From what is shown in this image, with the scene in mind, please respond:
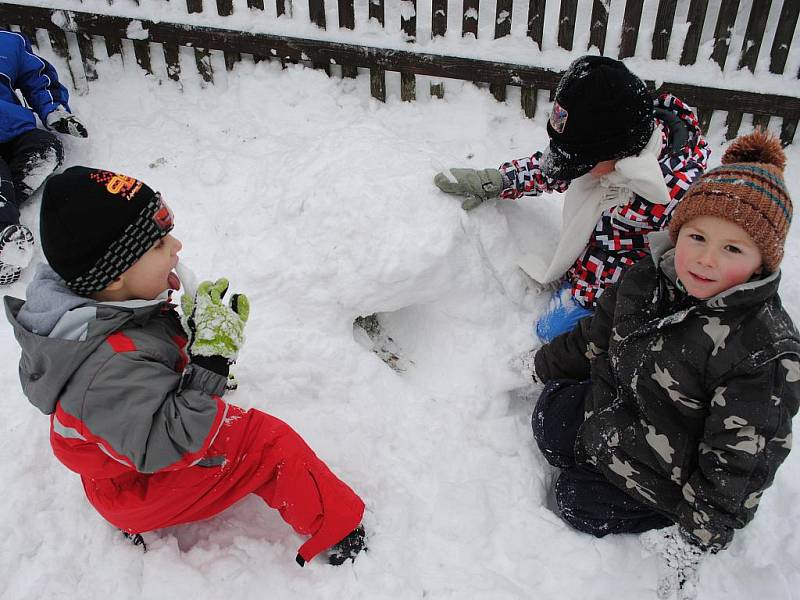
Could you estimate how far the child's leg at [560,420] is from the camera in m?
2.32

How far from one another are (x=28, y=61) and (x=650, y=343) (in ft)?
11.9

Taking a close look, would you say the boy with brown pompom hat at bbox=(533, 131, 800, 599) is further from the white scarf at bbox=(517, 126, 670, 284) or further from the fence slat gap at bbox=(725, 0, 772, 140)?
the fence slat gap at bbox=(725, 0, 772, 140)

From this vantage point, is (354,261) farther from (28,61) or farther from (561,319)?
(28,61)

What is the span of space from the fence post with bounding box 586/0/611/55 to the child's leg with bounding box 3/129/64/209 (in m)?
3.06

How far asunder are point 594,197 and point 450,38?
1.68m

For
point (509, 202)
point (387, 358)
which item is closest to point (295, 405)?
point (387, 358)

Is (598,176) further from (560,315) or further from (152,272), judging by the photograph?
(152,272)

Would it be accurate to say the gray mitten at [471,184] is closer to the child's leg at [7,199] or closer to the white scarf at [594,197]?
the white scarf at [594,197]

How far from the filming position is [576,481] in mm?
2277

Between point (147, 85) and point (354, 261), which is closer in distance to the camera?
point (354, 261)

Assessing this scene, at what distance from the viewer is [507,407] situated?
2621mm

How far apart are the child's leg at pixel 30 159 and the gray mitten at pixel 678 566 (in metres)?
3.42

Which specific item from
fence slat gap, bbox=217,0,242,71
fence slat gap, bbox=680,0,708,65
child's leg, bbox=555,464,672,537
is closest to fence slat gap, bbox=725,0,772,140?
fence slat gap, bbox=680,0,708,65

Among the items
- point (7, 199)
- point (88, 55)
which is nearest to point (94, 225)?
point (7, 199)
